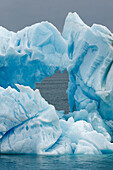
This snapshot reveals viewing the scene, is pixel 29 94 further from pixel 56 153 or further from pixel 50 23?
pixel 50 23

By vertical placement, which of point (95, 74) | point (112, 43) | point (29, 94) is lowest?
point (29, 94)

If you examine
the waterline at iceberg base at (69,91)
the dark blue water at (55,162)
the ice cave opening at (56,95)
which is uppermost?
the ice cave opening at (56,95)

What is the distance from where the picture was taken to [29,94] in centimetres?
1337

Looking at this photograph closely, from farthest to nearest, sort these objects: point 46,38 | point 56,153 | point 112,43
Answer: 1. point 46,38
2. point 112,43
3. point 56,153

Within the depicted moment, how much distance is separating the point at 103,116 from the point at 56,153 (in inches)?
162

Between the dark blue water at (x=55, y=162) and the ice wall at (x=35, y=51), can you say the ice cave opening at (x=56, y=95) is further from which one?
the dark blue water at (x=55, y=162)

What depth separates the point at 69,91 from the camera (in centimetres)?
1869

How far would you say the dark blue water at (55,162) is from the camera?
11227 mm

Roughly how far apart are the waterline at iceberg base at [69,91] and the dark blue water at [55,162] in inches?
22.1

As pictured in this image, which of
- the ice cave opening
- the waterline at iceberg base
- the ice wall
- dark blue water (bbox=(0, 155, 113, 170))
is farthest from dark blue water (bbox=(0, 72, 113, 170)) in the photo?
the ice cave opening

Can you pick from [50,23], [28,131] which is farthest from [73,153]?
[50,23]

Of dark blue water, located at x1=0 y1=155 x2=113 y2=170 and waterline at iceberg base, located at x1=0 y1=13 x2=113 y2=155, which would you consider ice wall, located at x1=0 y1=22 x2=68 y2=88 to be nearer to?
waterline at iceberg base, located at x1=0 y1=13 x2=113 y2=155

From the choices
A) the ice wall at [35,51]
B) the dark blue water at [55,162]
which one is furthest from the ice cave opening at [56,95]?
the dark blue water at [55,162]

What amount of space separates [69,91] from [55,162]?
718cm
